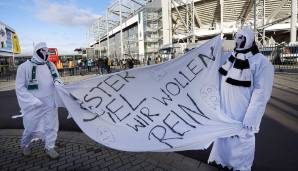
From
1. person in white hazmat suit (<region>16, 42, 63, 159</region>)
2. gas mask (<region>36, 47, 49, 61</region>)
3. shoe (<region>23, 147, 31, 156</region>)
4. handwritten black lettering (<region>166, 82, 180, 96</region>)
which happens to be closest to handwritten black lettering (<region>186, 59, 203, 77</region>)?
handwritten black lettering (<region>166, 82, 180, 96</region>)

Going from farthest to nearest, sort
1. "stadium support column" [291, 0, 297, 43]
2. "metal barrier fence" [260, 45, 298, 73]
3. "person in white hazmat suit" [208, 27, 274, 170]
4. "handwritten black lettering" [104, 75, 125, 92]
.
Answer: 1. "stadium support column" [291, 0, 297, 43]
2. "metal barrier fence" [260, 45, 298, 73]
3. "handwritten black lettering" [104, 75, 125, 92]
4. "person in white hazmat suit" [208, 27, 274, 170]

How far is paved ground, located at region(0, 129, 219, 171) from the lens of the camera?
4312mm

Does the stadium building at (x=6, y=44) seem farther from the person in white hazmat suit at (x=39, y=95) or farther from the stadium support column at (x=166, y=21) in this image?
the person in white hazmat suit at (x=39, y=95)

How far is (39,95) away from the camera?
4.68 m

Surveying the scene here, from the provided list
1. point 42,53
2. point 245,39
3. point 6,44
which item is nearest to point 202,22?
point 6,44

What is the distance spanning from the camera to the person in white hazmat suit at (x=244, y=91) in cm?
347

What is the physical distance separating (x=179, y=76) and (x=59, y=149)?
258cm

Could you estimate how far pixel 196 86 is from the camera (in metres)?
4.03

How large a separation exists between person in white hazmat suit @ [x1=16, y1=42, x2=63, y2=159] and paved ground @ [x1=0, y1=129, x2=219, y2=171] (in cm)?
26

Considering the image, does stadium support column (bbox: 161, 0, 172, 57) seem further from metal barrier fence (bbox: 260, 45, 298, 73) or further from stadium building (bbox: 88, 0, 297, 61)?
metal barrier fence (bbox: 260, 45, 298, 73)

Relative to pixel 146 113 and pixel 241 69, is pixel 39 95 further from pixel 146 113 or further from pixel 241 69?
pixel 241 69

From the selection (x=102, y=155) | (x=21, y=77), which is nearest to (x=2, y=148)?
(x=21, y=77)

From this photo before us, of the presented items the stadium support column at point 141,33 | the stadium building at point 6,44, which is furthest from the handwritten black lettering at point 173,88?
the stadium support column at point 141,33

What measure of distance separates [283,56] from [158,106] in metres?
20.4
